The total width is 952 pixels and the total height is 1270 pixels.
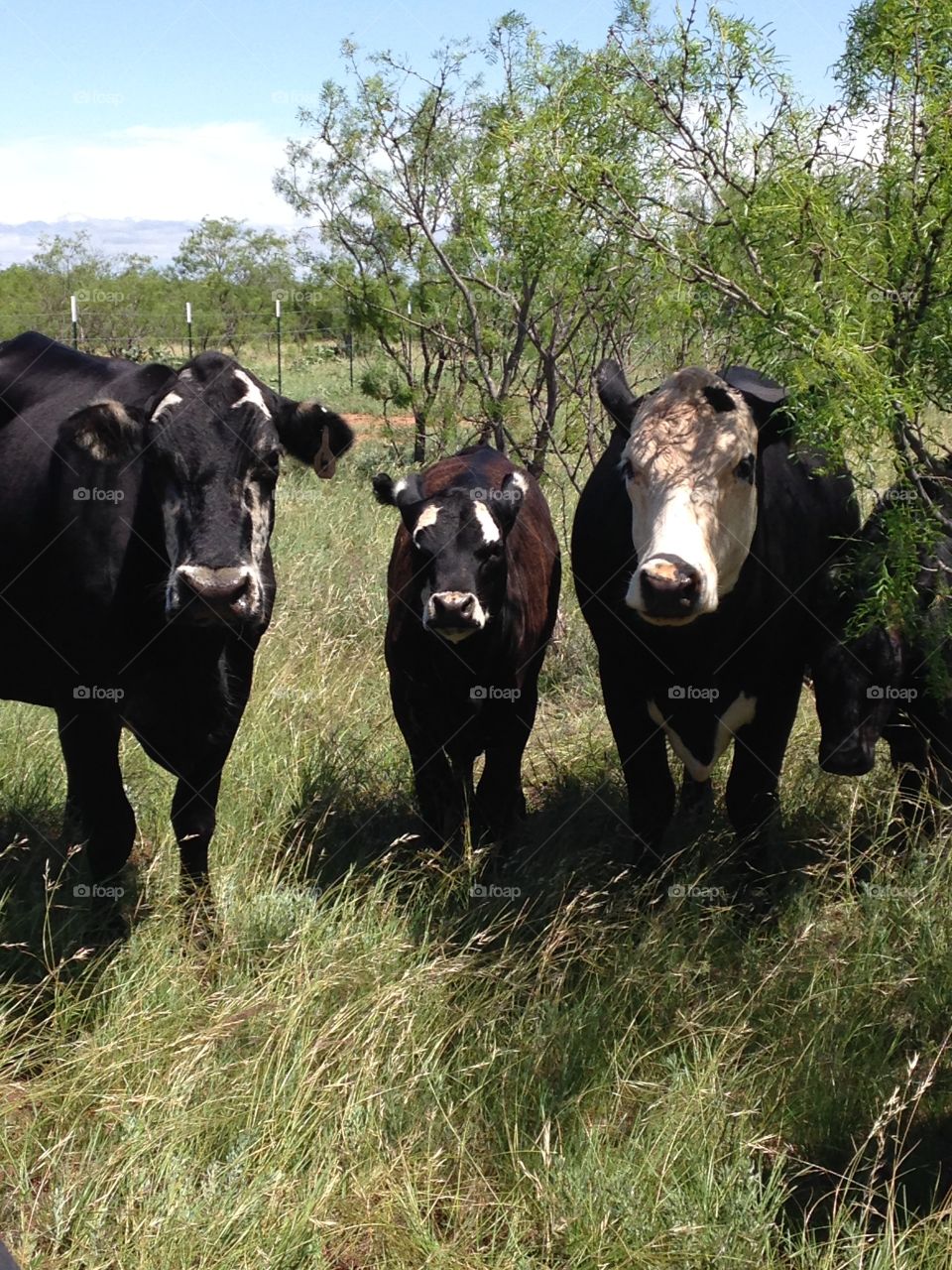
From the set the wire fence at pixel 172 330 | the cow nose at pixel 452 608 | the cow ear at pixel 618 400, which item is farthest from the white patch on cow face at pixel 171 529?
the wire fence at pixel 172 330

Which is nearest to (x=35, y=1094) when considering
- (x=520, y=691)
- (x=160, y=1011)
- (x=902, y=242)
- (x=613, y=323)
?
(x=160, y=1011)

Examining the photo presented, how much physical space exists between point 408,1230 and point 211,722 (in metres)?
2.14

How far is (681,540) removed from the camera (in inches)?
169

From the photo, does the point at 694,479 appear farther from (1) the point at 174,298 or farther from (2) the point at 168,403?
(1) the point at 174,298

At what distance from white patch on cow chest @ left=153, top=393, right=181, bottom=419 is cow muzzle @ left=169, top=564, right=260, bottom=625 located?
64 centimetres

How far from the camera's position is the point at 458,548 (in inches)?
214

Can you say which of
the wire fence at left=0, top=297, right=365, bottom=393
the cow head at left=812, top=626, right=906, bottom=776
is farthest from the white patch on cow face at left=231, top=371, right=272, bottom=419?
the wire fence at left=0, top=297, right=365, bottom=393

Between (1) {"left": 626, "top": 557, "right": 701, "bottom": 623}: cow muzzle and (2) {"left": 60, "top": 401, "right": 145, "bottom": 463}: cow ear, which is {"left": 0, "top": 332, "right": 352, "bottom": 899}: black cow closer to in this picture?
(2) {"left": 60, "top": 401, "right": 145, "bottom": 463}: cow ear

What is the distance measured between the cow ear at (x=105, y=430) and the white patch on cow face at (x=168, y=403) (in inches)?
4.0

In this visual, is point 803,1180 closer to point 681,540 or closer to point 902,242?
point 681,540

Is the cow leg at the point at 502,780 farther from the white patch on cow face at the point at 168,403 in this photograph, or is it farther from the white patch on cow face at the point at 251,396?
the white patch on cow face at the point at 168,403

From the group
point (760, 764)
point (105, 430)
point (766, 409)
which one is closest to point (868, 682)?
point (760, 764)

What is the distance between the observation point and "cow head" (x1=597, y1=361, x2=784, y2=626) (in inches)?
166

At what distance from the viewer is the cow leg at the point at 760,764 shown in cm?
536
